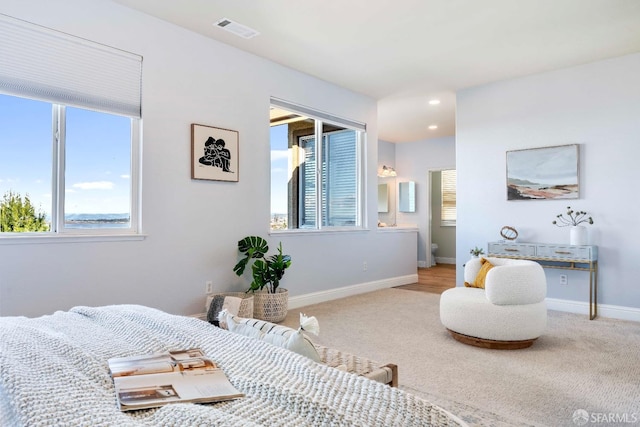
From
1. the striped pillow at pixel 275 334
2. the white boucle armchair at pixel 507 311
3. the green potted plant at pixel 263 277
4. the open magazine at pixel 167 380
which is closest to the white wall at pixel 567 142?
the white boucle armchair at pixel 507 311

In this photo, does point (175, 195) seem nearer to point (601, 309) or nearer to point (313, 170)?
point (313, 170)

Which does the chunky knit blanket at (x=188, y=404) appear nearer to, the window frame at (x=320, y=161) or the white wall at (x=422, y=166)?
the window frame at (x=320, y=161)

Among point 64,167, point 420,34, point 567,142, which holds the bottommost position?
point 64,167

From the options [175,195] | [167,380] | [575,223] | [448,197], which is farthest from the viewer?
[448,197]

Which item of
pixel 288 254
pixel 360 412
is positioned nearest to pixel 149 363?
pixel 360 412

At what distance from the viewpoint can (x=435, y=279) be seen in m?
6.77

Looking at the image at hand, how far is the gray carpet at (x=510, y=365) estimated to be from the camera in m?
2.14

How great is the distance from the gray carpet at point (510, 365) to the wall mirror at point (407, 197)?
4.30 metres

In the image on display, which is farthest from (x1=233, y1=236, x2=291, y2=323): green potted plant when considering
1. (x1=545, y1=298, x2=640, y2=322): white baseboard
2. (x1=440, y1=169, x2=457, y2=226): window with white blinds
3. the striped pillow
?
(x1=440, y1=169, x2=457, y2=226): window with white blinds

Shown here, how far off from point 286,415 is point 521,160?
15.6ft

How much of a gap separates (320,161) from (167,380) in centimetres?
432

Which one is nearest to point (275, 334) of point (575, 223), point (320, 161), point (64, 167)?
point (64, 167)

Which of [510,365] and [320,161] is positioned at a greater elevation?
[320,161]

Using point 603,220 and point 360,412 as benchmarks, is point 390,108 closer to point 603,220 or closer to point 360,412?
point 603,220
